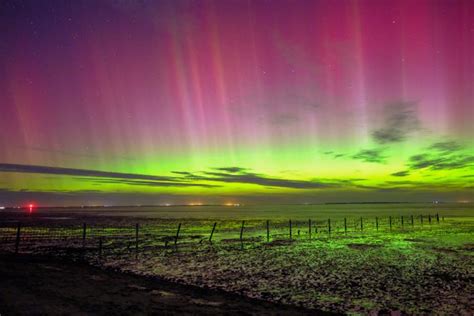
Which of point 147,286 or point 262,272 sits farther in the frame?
point 262,272

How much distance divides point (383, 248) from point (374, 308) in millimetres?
21384

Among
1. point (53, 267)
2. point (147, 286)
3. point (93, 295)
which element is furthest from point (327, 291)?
point (53, 267)

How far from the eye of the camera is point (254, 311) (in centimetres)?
1323

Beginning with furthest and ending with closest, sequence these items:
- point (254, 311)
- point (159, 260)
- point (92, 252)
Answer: point (92, 252) → point (159, 260) → point (254, 311)

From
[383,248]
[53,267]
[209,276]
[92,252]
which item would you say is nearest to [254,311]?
[209,276]

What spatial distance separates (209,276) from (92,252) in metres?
14.4

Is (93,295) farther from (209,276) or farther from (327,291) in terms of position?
(327,291)

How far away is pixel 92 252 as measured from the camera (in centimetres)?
3022

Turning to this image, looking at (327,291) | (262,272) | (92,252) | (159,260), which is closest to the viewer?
(327,291)

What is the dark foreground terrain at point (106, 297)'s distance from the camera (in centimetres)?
1254

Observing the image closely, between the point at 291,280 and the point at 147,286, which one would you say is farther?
the point at 291,280

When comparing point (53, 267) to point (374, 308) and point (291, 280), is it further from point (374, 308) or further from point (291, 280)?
point (374, 308)

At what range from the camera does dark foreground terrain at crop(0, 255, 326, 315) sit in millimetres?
12539

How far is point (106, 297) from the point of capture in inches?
569
